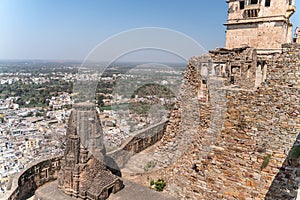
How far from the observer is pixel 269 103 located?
346 centimetres

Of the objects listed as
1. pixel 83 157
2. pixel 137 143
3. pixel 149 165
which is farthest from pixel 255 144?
pixel 137 143

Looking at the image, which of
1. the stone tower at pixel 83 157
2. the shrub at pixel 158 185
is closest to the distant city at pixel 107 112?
the stone tower at pixel 83 157

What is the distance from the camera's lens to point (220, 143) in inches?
150

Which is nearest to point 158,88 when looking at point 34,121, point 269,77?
point 269,77

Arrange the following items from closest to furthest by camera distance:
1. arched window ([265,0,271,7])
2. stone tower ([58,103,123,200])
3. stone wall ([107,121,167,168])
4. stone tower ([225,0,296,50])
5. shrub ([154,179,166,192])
Result: 1. stone tower ([58,103,123,200])
2. shrub ([154,179,166,192])
3. stone wall ([107,121,167,168])
4. stone tower ([225,0,296,50])
5. arched window ([265,0,271,7])

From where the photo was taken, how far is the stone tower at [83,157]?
17.7 ft

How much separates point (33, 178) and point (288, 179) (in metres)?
6.11

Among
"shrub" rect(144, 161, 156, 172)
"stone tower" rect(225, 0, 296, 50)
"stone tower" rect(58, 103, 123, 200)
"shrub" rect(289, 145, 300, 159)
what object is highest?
"stone tower" rect(225, 0, 296, 50)

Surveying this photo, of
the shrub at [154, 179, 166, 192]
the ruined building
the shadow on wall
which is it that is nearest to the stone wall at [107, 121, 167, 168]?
the shrub at [154, 179, 166, 192]

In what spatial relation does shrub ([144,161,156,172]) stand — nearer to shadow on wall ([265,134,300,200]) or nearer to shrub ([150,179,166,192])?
shrub ([150,179,166,192])

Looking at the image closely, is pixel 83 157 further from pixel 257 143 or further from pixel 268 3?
pixel 268 3

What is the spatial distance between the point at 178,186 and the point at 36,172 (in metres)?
4.00

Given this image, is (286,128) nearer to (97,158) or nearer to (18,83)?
(97,158)

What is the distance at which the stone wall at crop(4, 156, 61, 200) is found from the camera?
17.9ft
